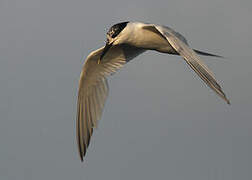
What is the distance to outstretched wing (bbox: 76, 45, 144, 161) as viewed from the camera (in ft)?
47.4

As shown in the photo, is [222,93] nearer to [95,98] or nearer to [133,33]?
[133,33]

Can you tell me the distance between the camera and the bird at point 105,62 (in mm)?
13031

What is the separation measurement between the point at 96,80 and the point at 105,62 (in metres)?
0.46

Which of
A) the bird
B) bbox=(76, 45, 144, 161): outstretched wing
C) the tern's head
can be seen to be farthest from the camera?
bbox=(76, 45, 144, 161): outstretched wing

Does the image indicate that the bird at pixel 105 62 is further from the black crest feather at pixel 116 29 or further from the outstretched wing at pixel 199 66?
the outstretched wing at pixel 199 66

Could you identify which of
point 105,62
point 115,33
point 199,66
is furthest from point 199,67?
point 105,62

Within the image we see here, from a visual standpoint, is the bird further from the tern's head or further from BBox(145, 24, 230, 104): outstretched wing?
BBox(145, 24, 230, 104): outstretched wing

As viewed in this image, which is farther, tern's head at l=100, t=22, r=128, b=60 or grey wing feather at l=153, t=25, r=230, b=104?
tern's head at l=100, t=22, r=128, b=60

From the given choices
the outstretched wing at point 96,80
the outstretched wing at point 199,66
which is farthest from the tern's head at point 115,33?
the outstretched wing at point 199,66

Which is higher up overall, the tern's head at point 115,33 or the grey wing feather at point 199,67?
the tern's head at point 115,33

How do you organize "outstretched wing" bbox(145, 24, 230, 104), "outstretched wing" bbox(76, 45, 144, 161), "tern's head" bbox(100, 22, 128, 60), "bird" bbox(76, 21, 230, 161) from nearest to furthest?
"outstretched wing" bbox(145, 24, 230, 104) < "bird" bbox(76, 21, 230, 161) < "tern's head" bbox(100, 22, 128, 60) < "outstretched wing" bbox(76, 45, 144, 161)

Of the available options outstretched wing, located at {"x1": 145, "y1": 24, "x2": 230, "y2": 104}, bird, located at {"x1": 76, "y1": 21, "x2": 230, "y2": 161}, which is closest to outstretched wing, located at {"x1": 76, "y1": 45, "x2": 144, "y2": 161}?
bird, located at {"x1": 76, "y1": 21, "x2": 230, "y2": 161}

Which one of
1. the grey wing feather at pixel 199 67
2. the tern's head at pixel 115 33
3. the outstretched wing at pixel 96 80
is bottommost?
the outstretched wing at pixel 96 80

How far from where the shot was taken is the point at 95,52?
1423 cm
